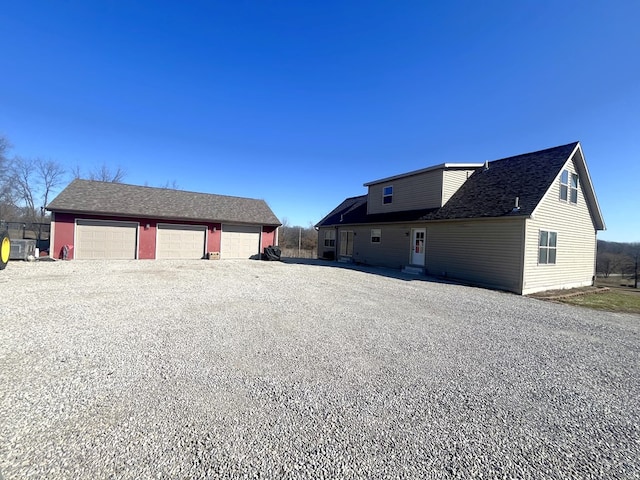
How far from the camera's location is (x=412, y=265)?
559 inches

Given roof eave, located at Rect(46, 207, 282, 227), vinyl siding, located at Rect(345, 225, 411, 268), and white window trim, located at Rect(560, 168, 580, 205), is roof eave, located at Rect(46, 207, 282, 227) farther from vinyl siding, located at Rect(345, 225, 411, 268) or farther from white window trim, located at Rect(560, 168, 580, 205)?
white window trim, located at Rect(560, 168, 580, 205)

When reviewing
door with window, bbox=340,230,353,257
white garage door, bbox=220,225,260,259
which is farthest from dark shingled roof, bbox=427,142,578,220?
white garage door, bbox=220,225,260,259

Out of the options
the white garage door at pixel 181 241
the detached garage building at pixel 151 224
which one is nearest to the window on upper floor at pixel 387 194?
the detached garage building at pixel 151 224

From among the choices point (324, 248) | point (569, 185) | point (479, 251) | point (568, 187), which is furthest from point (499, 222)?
point (324, 248)

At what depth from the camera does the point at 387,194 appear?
1698cm

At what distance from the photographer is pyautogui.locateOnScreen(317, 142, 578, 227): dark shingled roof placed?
1073 cm

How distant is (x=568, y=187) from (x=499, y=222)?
415 centimetres

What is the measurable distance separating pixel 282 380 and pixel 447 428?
170 cm

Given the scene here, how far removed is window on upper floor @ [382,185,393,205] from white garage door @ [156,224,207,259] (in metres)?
11.4

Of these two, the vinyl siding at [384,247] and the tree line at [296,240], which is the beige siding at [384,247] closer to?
the vinyl siding at [384,247]

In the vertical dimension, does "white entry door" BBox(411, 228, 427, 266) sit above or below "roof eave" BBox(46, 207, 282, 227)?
below

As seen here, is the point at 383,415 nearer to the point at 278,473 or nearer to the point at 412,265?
the point at 278,473

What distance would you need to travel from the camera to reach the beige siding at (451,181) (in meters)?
13.8

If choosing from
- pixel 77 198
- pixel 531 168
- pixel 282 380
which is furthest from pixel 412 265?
pixel 77 198
